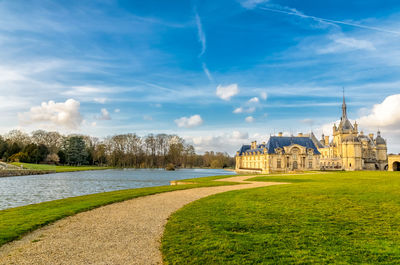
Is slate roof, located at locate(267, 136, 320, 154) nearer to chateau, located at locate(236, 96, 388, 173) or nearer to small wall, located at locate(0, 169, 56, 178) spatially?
chateau, located at locate(236, 96, 388, 173)

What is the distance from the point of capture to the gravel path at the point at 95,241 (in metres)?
5.60

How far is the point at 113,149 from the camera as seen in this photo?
85.8 m

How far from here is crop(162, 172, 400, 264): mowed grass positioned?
17.7 ft

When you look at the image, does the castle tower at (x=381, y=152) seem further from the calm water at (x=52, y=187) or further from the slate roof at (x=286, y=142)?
the calm water at (x=52, y=187)

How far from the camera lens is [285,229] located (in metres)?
7.29

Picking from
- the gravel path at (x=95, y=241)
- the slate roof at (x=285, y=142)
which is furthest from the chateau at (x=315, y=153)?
the gravel path at (x=95, y=241)

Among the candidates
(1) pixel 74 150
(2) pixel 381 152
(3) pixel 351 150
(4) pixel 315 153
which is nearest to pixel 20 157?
(1) pixel 74 150

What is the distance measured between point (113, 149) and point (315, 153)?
57.2 metres

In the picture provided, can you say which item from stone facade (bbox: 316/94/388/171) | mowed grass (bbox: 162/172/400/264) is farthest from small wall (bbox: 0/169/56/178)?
stone facade (bbox: 316/94/388/171)

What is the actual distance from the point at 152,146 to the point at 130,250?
85626 mm

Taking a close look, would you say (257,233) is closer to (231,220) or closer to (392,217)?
(231,220)

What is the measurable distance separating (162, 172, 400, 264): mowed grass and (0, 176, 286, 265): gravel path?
0.47 m

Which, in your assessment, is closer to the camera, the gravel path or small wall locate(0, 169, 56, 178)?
the gravel path

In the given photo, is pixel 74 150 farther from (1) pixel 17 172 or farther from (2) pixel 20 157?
(1) pixel 17 172
